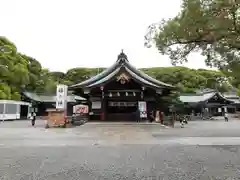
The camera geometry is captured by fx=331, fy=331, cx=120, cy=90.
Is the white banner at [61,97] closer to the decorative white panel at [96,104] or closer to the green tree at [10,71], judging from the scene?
the decorative white panel at [96,104]

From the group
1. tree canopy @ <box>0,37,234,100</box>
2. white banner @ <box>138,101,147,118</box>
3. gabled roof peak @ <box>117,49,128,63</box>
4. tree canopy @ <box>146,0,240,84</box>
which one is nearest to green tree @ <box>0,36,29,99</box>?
tree canopy @ <box>0,37,234,100</box>

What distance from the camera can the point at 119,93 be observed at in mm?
31312

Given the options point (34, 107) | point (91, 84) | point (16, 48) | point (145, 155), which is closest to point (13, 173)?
point (145, 155)

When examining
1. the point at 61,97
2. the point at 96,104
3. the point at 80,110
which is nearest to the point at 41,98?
the point at 80,110

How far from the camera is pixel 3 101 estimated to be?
3806 centimetres

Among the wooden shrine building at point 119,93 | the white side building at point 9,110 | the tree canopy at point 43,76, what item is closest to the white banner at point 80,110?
the wooden shrine building at point 119,93

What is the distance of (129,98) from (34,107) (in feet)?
89.2

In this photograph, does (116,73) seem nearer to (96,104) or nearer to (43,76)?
(96,104)

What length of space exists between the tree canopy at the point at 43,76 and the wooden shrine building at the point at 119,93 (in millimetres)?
7138

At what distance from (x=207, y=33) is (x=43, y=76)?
5137 cm

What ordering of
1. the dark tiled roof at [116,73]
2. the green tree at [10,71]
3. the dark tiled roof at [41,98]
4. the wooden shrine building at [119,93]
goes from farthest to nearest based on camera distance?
the dark tiled roof at [41,98] → the green tree at [10,71] → the wooden shrine building at [119,93] → the dark tiled roof at [116,73]

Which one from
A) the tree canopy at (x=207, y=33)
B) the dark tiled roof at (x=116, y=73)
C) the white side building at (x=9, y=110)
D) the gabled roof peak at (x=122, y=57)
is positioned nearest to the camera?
the tree canopy at (x=207, y=33)

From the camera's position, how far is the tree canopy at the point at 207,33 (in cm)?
1090

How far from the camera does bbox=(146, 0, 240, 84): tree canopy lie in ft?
35.8
